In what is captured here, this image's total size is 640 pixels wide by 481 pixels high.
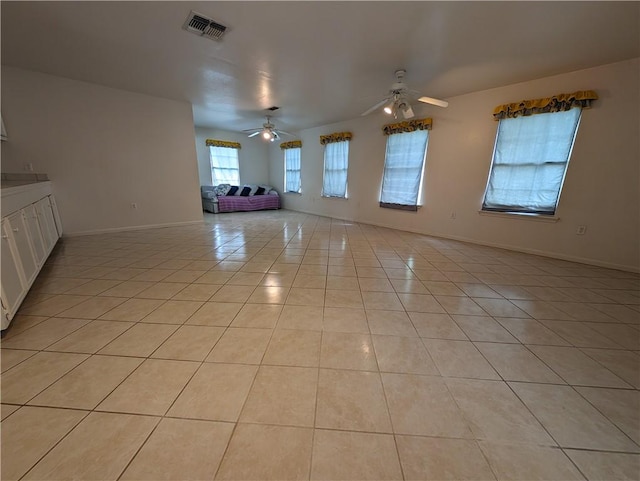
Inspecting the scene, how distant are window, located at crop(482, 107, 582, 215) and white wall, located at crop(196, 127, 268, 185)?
6908 millimetres

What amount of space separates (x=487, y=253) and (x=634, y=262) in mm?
1469

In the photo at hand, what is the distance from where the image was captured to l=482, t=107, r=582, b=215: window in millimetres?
3174

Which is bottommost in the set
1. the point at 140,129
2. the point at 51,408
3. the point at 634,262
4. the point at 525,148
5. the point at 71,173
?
the point at 51,408

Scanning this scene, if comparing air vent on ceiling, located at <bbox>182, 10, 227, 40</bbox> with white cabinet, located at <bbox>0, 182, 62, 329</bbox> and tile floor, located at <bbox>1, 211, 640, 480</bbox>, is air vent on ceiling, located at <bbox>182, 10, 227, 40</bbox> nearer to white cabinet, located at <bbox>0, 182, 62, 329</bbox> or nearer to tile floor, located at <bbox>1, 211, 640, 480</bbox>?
white cabinet, located at <bbox>0, 182, 62, 329</bbox>

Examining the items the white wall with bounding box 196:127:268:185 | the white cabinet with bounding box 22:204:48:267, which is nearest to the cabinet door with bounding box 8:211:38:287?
the white cabinet with bounding box 22:204:48:267

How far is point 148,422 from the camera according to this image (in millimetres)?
1038

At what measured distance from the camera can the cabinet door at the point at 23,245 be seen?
6.11ft

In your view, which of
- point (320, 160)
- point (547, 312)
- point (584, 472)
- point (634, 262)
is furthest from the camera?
point (320, 160)

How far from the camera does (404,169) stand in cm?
488

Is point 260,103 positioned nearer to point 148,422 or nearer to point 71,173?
point 71,173

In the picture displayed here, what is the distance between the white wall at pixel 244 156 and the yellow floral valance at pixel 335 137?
9.63ft

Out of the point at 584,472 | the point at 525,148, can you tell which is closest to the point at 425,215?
the point at 525,148

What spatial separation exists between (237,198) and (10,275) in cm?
581

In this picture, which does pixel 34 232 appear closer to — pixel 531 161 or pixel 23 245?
pixel 23 245
